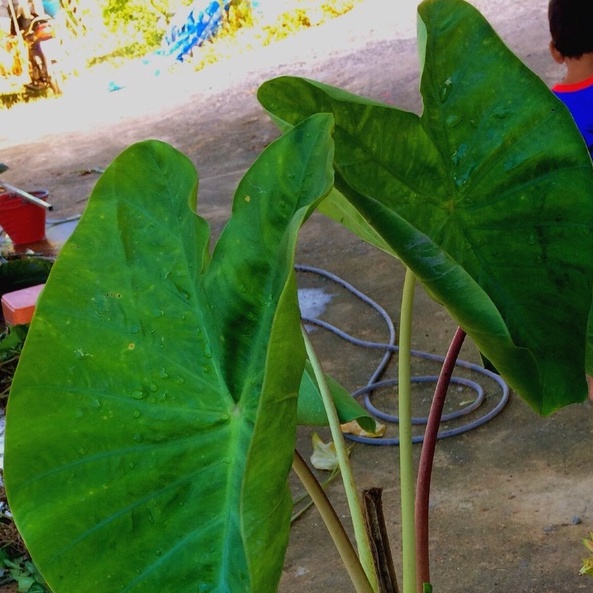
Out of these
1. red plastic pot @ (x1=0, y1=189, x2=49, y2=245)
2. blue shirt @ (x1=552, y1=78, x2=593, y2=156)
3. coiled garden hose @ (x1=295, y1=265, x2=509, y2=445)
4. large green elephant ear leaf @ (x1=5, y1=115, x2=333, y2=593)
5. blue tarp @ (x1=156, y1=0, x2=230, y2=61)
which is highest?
large green elephant ear leaf @ (x1=5, y1=115, x2=333, y2=593)

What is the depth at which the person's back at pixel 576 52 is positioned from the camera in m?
2.21

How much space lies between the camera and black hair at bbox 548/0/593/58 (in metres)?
2.23

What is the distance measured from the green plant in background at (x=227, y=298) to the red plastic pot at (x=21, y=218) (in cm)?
400

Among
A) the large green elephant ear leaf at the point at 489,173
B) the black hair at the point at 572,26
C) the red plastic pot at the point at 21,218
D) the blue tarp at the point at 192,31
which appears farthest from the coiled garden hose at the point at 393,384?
the blue tarp at the point at 192,31

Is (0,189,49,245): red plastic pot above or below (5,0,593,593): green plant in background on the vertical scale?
below

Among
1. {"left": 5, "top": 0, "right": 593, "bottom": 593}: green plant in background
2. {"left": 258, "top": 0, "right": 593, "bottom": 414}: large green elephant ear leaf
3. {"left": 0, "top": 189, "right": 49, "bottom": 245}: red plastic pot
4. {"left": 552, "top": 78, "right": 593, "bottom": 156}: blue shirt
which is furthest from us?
{"left": 0, "top": 189, "right": 49, "bottom": 245}: red plastic pot

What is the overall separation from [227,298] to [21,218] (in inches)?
165

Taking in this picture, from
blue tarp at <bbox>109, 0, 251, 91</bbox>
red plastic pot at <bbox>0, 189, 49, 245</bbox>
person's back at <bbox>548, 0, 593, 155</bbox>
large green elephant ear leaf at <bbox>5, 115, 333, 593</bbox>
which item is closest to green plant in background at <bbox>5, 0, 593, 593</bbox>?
large green elephant ear leaf at <bbox>5, 115, 333, 593</bbox>

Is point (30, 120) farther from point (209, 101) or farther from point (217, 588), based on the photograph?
point (217, 588)

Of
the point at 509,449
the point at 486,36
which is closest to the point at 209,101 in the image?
the point at 509,449

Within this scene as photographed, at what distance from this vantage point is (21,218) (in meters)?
4.85

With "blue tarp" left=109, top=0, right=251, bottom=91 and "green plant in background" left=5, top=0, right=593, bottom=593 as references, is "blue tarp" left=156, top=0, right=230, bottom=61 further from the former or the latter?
"green plant in background" left=5, top=0, right=593, bottom=593

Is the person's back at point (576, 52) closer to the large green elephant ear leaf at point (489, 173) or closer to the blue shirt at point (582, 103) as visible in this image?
the blue shirt at point (582, 103)

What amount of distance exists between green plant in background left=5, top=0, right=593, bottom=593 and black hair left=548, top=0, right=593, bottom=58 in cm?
135
